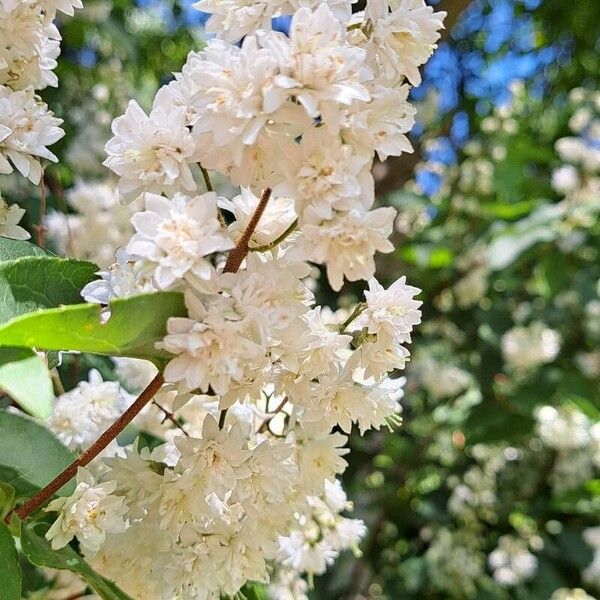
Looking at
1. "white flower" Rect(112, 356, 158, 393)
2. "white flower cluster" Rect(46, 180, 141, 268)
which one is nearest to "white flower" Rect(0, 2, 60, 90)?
"white flower" Rect(112, 356, 158, 393)

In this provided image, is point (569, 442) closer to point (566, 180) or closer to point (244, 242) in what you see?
point (566, 180)

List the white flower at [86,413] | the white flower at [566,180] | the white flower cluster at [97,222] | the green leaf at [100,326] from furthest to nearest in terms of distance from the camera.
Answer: the white flower at [566,180] < the white flower cluster at [97,222] < the white flower at [86,413] < the green leaf at [100,326]

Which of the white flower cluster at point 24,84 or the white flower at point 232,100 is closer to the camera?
the white flower at point 232,100

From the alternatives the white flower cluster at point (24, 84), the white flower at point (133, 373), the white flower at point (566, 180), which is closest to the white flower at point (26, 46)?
the white flower cluster at point (24, 84)

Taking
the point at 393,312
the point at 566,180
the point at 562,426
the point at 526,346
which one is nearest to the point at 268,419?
the point at 393,312

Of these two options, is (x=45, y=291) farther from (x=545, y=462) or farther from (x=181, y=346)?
(x=545, y=462)

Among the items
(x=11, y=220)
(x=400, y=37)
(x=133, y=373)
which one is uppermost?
(x=400, y=37)

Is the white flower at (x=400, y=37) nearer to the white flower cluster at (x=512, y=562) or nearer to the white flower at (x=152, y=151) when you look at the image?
the white flower at (x=152, y=151)
